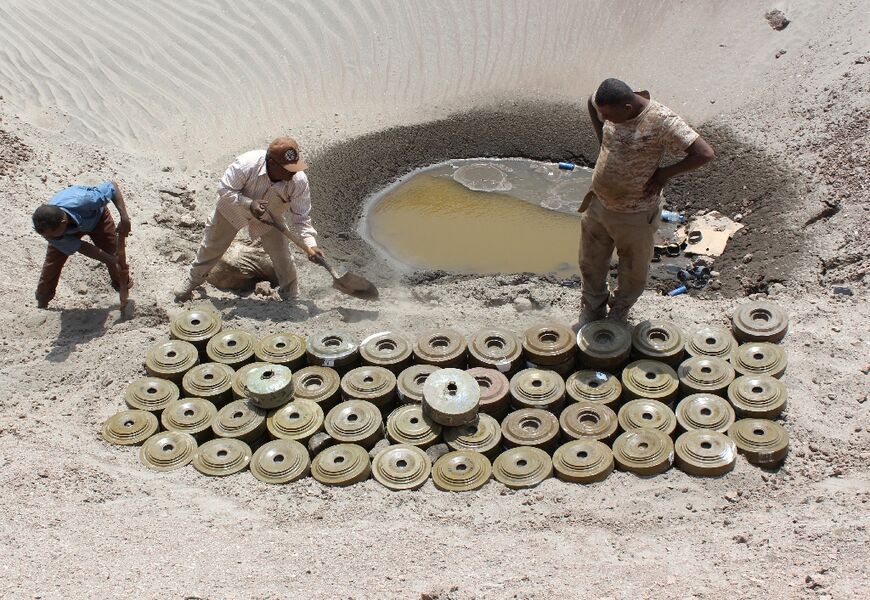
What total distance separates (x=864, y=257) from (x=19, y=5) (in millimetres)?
11296

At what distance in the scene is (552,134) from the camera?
38.0 ft

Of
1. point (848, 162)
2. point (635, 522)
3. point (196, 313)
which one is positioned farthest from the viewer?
point (848, 162)

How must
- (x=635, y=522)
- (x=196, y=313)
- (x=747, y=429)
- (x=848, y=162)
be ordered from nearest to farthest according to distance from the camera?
(x=635, y=522) → (x=747, y=429) → (x=196, y=313) → (x=848, y=162)

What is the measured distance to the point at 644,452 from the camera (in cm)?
613

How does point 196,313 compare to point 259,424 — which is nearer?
point 259,424

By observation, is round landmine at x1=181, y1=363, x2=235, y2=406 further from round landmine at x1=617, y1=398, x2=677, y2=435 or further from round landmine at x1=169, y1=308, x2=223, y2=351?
round landmine at x1=617, y1=398, x2=677, y2=435

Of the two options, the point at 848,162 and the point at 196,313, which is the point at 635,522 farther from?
the point at 848,162

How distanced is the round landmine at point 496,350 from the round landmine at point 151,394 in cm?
233

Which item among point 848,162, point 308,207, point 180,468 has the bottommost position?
point 180,468

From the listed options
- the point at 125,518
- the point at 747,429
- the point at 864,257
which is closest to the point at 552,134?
the point at 864,257

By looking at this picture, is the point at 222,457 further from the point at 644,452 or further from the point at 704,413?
the point at 704,413

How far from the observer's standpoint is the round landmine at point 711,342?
6906mm

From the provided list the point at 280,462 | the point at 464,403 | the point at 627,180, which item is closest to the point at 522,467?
the point at 464,403

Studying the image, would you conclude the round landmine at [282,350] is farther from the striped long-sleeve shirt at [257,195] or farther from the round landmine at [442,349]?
the round landmine at [442,349]
